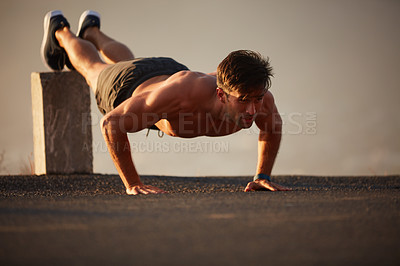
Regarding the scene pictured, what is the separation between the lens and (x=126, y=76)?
3.27 m

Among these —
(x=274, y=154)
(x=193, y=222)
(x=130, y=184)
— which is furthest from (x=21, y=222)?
(x=274, y=154)

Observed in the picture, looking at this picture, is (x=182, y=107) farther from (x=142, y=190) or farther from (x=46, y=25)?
(x=46, y=25)

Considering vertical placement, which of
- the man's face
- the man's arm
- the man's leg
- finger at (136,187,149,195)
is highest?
the man's leg

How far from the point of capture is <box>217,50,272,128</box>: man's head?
7.97 ft

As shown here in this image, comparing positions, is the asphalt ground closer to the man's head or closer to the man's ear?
the man's head

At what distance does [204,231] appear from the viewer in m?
1.28

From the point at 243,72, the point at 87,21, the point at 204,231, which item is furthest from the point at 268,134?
the point at 87,21

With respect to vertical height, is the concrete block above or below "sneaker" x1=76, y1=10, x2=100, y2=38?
below

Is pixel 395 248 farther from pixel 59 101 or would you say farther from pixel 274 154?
pixel 59 101

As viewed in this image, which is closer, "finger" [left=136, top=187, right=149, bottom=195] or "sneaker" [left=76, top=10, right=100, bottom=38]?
"finger" [left=136, top=187, right=149, bottom=195]

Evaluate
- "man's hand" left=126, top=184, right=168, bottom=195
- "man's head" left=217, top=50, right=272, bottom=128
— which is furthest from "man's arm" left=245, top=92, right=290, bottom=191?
"man's hand" left=126, top=184, right=168, bottom=195

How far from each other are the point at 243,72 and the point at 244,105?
17cm

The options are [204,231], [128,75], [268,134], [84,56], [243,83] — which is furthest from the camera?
[84,56]

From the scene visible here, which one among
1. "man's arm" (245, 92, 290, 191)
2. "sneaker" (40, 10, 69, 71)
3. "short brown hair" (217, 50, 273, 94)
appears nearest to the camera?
"short brown hair" (217, 50, 273, 94)
